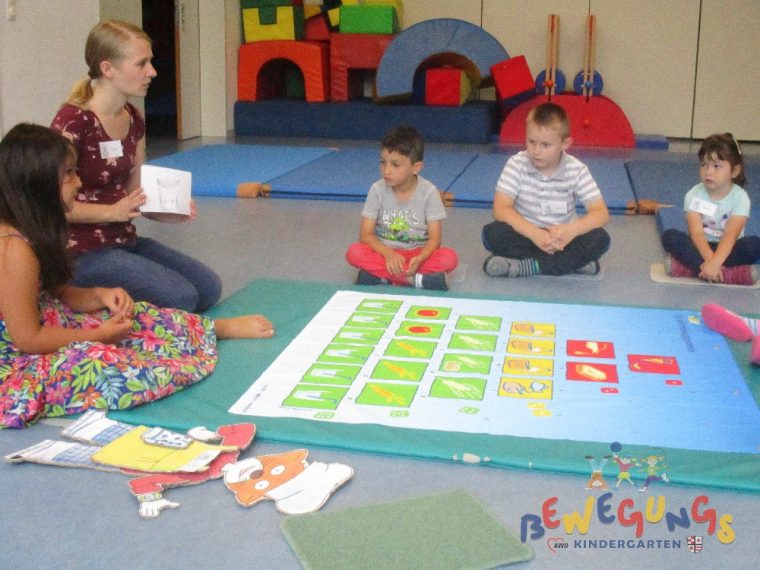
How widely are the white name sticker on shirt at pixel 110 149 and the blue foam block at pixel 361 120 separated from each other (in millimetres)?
6030

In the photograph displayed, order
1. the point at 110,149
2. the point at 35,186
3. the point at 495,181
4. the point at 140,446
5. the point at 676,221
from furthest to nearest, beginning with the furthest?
the point at 495,181, the point at 676,221, the point at 110,149, the point at 35,186, the point at 140,446

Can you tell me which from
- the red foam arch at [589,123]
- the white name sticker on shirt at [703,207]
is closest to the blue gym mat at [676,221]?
the white name sticker on shirt at [703,207]

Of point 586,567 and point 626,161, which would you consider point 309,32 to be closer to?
point 626,161

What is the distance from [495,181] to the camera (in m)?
6.57

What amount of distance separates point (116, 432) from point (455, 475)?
929 millimetres

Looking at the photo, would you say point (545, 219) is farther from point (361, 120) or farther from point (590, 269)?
point (361, 120)

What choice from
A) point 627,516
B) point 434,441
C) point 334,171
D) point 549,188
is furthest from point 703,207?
point 334,171

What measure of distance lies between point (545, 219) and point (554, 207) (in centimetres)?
7

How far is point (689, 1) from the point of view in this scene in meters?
9.68

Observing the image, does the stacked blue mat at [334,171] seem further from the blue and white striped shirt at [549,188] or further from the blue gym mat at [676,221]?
the blue and white striped shirt at [549,188]

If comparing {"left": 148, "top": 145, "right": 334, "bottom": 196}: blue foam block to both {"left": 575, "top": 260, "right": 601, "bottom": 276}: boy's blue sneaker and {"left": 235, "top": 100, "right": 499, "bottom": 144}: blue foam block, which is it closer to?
{"left": 235, "top": 100, "right": 499, "bottom": 144}: blue foam block

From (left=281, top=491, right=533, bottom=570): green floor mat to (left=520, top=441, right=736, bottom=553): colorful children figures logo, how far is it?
0.31 feet

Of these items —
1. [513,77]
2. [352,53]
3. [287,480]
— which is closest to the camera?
[287,480]

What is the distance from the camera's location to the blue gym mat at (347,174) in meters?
6.17
